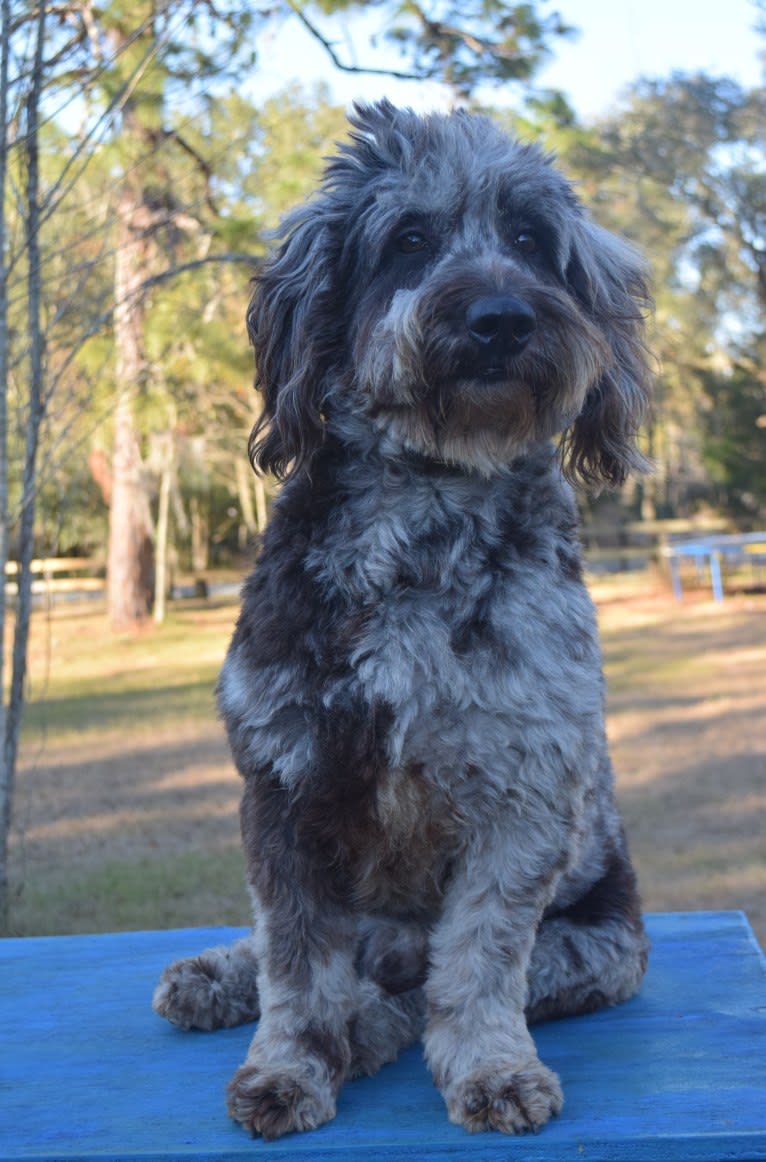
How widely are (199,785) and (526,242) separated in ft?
26.0

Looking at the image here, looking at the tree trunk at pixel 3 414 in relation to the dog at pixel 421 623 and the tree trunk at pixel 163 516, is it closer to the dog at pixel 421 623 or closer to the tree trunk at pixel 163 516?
the dog at pixel 421 623

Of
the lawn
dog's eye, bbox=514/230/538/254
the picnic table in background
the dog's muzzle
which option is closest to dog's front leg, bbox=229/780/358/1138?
the dog's muzzle

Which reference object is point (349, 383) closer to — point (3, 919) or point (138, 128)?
point (3, 919)

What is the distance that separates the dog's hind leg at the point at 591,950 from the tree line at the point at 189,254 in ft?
4.02

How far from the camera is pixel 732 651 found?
16.4m

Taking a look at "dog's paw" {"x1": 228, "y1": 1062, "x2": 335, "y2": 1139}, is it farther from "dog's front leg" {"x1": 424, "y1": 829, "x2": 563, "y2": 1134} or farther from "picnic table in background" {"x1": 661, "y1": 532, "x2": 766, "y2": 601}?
"picnic table in background" {"x1": 661, "y1": 532, "x2": 766, "y2": 601}

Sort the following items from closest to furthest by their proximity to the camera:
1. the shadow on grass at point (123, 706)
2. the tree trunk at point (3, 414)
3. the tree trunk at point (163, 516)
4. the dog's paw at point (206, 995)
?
the dog's paw at point (206, 995), the tree trunk at point (3, 414), the shadow on grass at point (123, 706), the tree trunk at point (163, 516)

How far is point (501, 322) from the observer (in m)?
2.49

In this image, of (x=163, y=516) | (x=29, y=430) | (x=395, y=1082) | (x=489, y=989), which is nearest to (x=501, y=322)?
(x=489, y=989)

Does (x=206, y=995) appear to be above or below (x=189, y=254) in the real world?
below

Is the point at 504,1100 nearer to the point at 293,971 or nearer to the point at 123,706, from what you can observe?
the point at 293,971

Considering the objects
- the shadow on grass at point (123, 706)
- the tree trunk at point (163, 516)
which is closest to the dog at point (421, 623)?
the shadow on grass at point (123, 706)

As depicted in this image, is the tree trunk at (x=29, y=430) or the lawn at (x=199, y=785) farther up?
the tree trunk at (x=29, y=430)

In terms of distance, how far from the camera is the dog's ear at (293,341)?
2.74 meters
